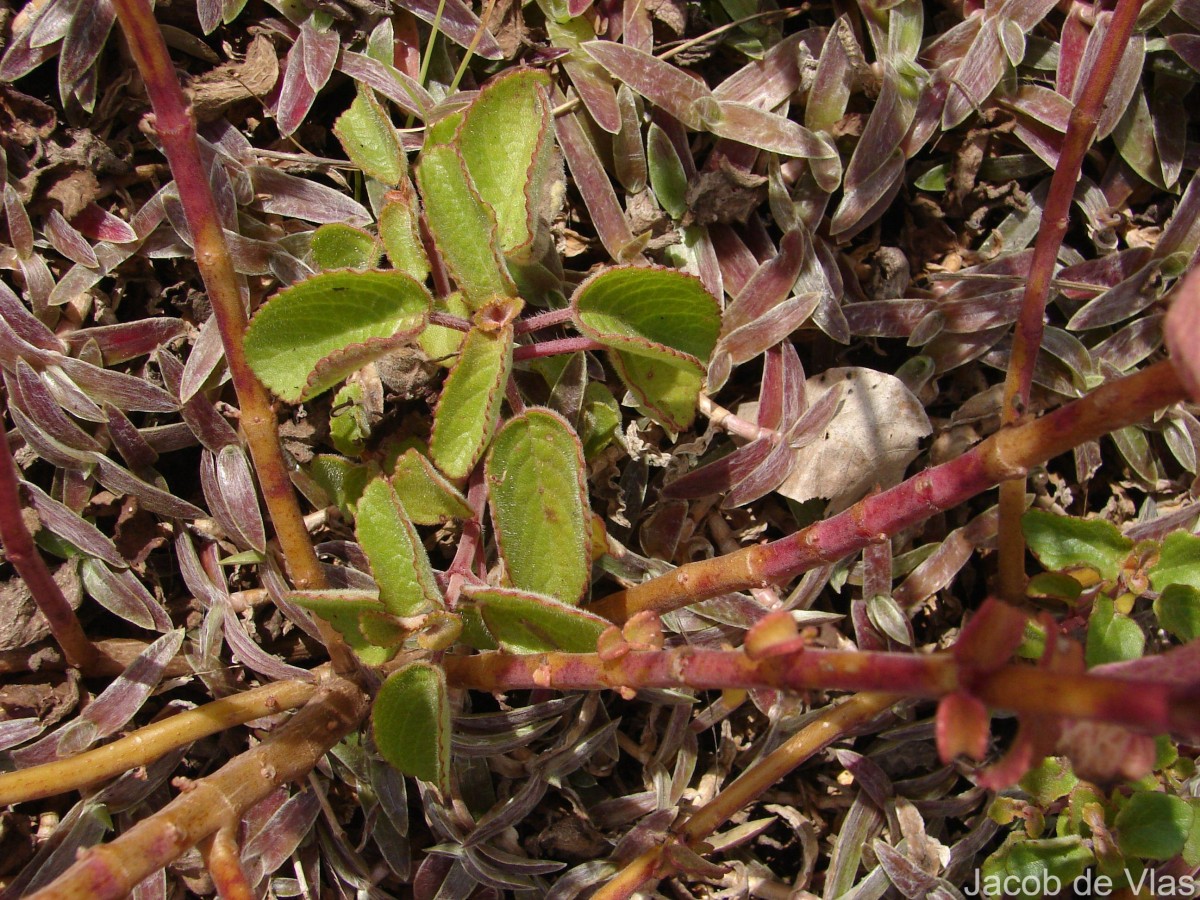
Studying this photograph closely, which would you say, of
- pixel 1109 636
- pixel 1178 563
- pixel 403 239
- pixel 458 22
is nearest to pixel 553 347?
pixel 403 239

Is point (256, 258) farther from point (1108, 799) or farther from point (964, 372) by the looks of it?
point (1108, 799)

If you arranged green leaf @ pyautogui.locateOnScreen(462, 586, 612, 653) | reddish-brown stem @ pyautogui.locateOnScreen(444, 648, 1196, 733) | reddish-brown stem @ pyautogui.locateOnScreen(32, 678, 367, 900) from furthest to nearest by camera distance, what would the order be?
1. green leaf @ pyautogui.locateOnScreen(462, 586, 612, 653)
2. reddish-brown stem @ pyautogui.locateOnScreen(32, 678, 367, 900)
3. reddish-brown stem @ pyautogui.locateOnScreen(444, 648, 1196, 733)

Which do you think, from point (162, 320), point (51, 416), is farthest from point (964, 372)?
point (51, 416)

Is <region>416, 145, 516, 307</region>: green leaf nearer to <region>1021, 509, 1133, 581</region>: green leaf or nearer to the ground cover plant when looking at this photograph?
the ground cover plant

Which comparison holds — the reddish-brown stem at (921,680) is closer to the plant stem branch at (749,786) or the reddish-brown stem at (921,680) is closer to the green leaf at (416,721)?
the green leaf at (416,721)

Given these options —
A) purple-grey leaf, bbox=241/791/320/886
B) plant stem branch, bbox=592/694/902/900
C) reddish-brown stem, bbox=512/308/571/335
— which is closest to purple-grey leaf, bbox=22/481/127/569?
purple-grey leaf, bbox=241/791/320/886

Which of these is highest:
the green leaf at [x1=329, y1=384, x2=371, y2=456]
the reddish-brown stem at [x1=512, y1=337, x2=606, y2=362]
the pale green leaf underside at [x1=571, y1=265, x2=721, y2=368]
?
the pale green leaf underside at [x1=571, y1=265, x2=721, y2=368]

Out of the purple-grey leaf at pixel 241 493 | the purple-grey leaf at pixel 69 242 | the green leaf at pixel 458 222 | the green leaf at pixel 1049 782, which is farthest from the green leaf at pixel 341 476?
the green leaf at pixel 1049 782
